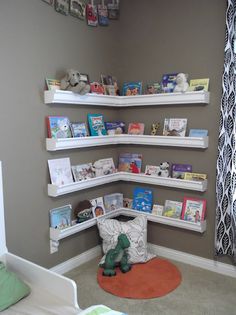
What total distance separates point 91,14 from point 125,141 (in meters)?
1.16

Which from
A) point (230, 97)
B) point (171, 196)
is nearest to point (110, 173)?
point (171, 196)

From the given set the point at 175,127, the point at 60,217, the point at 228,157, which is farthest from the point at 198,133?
the point at 60,217

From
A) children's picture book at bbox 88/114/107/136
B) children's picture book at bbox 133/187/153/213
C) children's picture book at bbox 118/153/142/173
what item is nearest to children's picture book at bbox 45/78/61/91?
children's picture book at bbox 88/114/107/136

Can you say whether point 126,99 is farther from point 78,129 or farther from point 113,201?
point 113,201

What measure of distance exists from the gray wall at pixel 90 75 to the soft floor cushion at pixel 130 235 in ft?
0.72

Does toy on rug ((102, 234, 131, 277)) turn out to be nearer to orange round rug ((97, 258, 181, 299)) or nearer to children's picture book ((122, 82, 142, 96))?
orange round rug ((97, 258, 181, 299))

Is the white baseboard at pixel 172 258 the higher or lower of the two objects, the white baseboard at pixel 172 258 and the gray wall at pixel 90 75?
the lower

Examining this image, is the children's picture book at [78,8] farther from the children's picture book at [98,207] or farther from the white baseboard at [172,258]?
the white baseboard at [172,258]

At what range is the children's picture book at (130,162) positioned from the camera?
3020 millimetres

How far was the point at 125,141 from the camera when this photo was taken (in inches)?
117

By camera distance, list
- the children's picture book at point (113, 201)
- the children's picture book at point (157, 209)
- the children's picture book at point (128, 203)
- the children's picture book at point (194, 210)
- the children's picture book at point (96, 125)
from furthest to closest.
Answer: the children's picture book at point (128, 203) → the children's picture book at point (113, 201) → the children's picture book at point (157, 209) → the children's picture book at point (96, 125) → the children's picture book at point (194, 210)

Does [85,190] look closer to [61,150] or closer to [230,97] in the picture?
[61,150]

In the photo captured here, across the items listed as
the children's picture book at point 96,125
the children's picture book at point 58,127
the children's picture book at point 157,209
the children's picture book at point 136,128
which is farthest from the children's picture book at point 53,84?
the children's picture book at point 157,209

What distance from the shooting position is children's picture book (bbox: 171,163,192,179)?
8.90 feet
